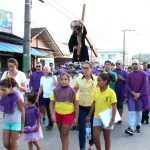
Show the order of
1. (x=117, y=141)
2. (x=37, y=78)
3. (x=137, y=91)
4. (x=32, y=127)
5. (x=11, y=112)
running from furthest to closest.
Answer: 1. (x=37, y=78)
2. (x=137, y=91)
3. (x=117, y=141)
4. (x=32, y=127)
5. (x=11, y=112)

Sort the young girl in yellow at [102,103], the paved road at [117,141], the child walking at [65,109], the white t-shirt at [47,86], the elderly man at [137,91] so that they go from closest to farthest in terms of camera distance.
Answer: the young girl in yellow at [102,103]
the child walking at [65,109]
the paved road at [117,141]
the elderly man at [137,91]
the white t-shirt at [47,86]

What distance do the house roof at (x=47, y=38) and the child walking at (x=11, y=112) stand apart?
2236cm

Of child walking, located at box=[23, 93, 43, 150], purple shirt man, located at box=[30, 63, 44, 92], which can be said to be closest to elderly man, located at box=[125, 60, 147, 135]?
purple shirt man, located at box=[30, 63, 44, 92]

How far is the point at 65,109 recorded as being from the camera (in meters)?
6.77

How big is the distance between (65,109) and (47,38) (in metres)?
25.4

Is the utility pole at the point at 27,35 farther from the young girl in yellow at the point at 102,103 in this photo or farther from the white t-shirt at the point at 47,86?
the young girl in yellow at the point at 102,103

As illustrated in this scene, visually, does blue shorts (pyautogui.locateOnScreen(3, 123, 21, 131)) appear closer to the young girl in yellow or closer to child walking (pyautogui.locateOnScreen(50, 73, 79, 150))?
child walking (pyautogui.locateOnScreen(50, 73, 79, 150))

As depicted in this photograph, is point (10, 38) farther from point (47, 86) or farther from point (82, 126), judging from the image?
point (82, 126)

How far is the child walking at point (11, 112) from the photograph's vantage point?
6212 millimetres

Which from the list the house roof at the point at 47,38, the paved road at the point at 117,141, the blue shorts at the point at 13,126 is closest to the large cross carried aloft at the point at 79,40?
the paved road at the point at 117,141

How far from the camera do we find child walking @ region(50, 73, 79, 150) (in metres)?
6.75

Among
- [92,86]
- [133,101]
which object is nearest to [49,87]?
[133,101]

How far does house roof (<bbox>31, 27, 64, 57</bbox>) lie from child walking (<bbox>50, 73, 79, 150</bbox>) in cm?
2190

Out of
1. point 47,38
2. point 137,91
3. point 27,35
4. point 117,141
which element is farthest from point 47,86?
point 47,38
